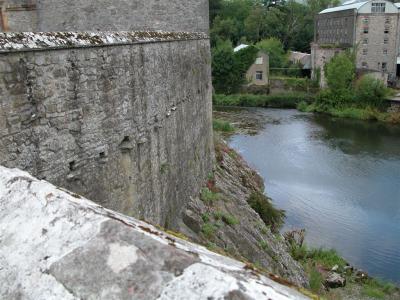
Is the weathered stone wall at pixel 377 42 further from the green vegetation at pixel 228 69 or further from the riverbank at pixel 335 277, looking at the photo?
the riverbank at pixel 335 277

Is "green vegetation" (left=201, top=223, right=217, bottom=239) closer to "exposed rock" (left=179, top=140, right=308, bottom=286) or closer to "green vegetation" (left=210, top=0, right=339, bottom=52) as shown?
"exposed rock" (left=179, top=140, right=308, bottom=286)

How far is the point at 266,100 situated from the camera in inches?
1809

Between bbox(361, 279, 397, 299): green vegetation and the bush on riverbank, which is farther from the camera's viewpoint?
the bush on riverbank

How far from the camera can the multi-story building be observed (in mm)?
49062

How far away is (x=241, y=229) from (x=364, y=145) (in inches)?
825

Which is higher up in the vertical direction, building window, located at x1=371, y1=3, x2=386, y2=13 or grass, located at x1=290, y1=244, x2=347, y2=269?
building window, located at x1=371, y1=3, x2=386, y2=13

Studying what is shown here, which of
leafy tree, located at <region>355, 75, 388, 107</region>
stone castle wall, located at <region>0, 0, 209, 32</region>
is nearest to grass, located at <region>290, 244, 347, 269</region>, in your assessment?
stone castle wall, located at <region>0, 0, 209, 32</region>

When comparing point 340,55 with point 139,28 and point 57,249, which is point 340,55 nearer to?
point 139,28

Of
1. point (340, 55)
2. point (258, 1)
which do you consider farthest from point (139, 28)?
point (258, 1)

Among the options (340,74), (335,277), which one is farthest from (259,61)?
(335,277)

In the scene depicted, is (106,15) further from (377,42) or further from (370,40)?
(377,42)

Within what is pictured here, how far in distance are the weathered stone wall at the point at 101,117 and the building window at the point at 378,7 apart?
44500mm

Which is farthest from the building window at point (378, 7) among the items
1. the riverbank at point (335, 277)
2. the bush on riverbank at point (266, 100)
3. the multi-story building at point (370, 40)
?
the riverbank at point (335, 277)

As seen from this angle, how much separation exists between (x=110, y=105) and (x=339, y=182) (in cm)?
1935
